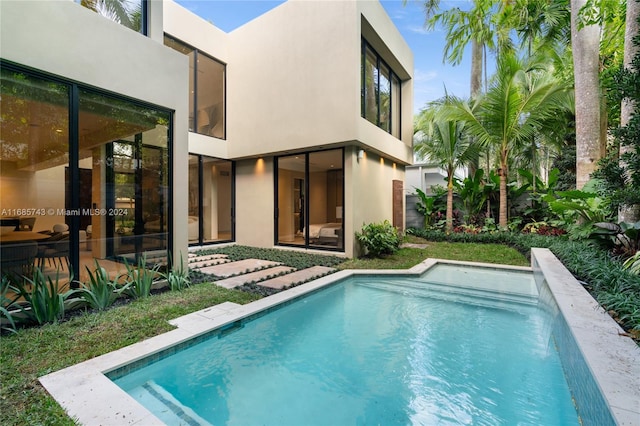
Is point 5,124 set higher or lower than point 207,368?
higher

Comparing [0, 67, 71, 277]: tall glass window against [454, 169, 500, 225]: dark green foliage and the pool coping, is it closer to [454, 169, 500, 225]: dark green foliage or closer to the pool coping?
the pool coping

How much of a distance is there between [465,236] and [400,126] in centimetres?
490

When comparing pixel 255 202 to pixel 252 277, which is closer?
pixel 252 277

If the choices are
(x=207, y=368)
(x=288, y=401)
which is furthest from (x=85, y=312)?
(x=288, y=401)

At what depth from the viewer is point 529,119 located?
1004 centimetres

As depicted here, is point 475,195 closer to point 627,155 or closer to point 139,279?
point 627,155

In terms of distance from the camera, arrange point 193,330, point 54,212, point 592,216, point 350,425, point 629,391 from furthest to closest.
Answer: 1. point 592,216
2. point 54,212
3. point 193,330
4. point 350,425
5. point 629,391

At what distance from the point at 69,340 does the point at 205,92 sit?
29.5ft

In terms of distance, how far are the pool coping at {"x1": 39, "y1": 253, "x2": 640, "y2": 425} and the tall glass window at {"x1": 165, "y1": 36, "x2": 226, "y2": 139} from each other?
7641 millimetres

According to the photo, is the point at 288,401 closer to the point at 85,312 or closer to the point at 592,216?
the point at 85,312

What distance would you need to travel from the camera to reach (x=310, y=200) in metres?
9.60

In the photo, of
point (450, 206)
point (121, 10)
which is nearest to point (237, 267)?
point (121, 10)

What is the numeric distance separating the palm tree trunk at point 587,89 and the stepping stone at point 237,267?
8.99 m

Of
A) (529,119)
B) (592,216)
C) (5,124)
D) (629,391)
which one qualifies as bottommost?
(629,391)
